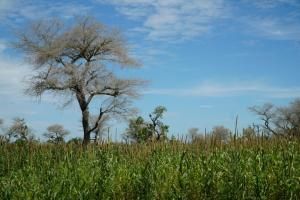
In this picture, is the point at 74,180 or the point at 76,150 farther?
the point at 76,150

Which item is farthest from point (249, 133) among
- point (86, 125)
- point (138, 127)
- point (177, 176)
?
point (138, 127)

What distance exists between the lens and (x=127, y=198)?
9.33 meters

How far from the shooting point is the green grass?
27.5 feet

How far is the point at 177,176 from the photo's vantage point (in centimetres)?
904

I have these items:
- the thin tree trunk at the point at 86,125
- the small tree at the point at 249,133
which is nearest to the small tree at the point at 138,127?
the thin tree trunk at the point at 86,125

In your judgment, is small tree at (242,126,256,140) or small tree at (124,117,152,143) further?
small tree at (124,117,152,143)

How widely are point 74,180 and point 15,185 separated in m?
1.37

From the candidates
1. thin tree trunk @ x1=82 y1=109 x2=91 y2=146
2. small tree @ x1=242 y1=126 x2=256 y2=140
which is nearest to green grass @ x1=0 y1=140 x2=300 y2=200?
small tree @ x1=242 y1=126 x2=256 y2=140

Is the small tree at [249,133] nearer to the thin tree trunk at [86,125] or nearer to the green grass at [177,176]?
the green grass at [177,176]

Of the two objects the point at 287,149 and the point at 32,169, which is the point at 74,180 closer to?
the point at 32,169

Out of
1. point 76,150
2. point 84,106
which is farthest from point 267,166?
point 84,106

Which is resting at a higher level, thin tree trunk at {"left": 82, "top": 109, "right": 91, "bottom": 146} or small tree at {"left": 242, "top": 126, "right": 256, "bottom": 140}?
thin tree trunk at {"left": 82, "top": 109, "right": 91, "bottom": 146}

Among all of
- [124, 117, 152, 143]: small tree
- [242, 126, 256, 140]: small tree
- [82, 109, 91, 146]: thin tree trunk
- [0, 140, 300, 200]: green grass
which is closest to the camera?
[0, 140, 300, 200]: green grass

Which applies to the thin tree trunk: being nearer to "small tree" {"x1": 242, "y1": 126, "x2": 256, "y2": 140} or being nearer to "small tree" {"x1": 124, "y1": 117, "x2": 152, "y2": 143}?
"small tree" {"x1": 124, "y1": 117, "x2": 152, "y2": 143}
